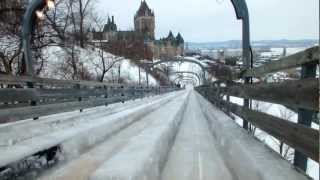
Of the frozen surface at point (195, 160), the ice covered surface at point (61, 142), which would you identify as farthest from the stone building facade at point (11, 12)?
the frozen surface at point (195, 160)

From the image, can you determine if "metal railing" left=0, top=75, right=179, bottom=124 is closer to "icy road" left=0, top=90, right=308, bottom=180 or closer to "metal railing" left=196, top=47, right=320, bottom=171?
"icy road" left=0, top=90, right=308, bottom=180

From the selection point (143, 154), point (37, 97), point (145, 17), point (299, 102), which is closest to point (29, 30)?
point (37, 97)

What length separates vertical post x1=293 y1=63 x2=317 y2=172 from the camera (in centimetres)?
350

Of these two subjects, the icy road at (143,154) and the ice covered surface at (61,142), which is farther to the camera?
the ice covered surface at (61,142)

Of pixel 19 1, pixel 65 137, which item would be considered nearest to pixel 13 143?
pixel 65 137

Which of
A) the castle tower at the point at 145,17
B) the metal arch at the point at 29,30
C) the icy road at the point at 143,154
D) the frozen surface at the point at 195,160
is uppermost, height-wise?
the castle tower at the point at 145,17

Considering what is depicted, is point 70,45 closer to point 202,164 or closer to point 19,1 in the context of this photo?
point 19,1

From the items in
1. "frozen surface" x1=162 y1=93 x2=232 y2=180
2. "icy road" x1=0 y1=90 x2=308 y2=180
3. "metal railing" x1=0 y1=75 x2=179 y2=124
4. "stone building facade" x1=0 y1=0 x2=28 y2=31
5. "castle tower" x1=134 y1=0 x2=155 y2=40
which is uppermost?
"castle tower" x1=134 y1=0 x2=155 y2=40

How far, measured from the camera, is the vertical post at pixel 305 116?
11.5 feet

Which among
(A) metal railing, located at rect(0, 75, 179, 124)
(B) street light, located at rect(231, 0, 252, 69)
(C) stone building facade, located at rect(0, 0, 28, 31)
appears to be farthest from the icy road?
(C) stone building facade, located at rect(0, 0, 28, 31)

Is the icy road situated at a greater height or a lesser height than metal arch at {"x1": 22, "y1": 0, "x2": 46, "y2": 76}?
lesser

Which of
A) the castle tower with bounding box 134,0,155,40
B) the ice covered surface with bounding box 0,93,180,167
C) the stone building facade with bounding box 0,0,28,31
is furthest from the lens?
the castle tower with bounding box 134,0,155,40

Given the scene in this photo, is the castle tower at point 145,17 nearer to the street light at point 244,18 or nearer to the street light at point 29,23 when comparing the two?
the street light at point 29,23

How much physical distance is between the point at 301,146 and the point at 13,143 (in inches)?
141
